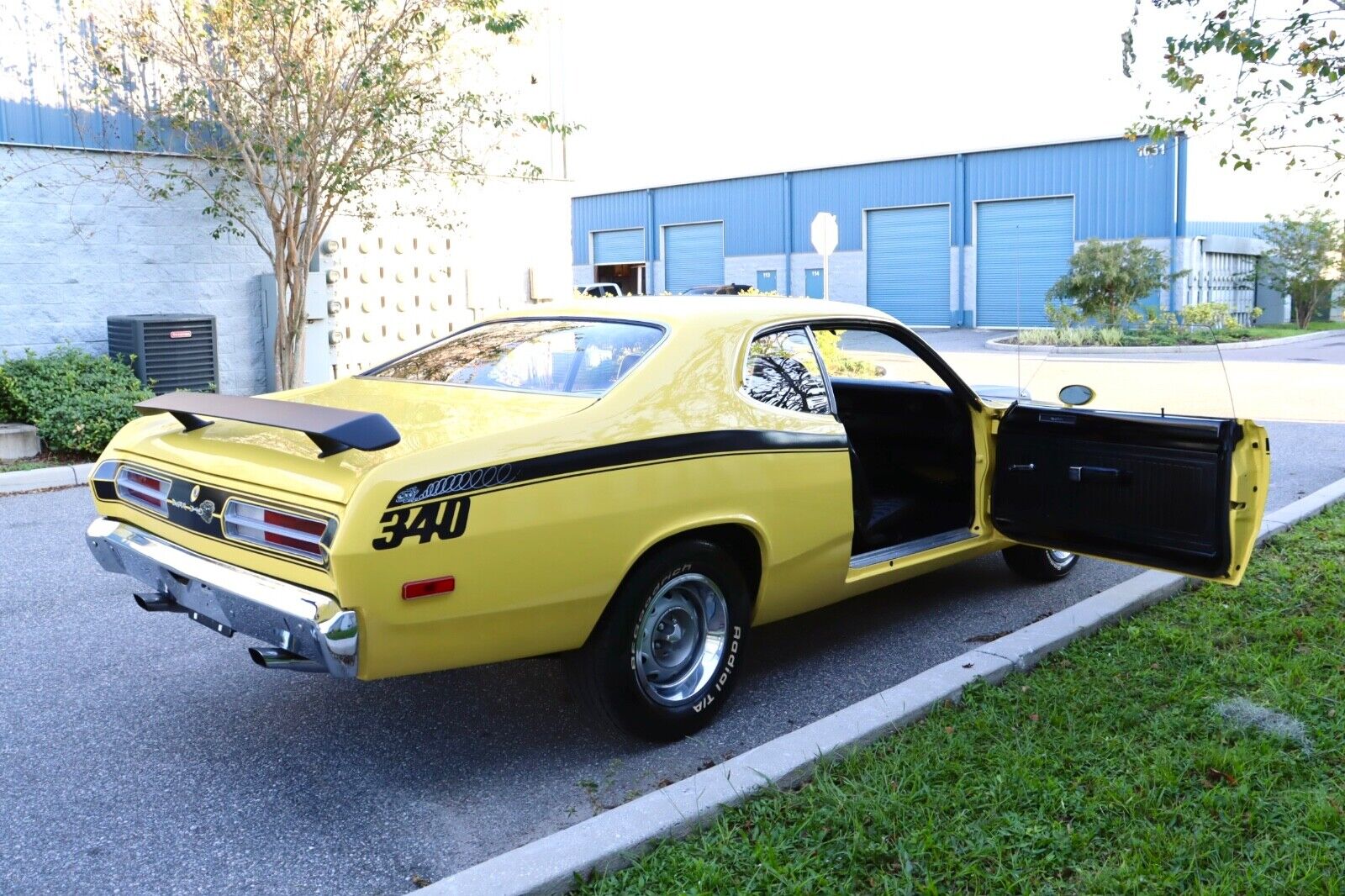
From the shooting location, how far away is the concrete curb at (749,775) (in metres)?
2.92

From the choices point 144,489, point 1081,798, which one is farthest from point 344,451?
point 1081,798

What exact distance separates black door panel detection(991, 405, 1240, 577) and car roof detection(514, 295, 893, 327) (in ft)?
2.85

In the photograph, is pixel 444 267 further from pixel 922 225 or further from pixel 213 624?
pixel 922 225

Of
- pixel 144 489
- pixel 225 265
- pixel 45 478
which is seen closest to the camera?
pixel 144 489

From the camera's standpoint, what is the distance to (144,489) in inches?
155

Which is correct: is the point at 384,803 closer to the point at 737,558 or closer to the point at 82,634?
the point at 737,558

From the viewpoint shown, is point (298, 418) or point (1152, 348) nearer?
point (298, 418)

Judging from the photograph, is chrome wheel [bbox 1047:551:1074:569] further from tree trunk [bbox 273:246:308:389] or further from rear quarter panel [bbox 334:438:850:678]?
tree trunk [bbox 273:246:308:389]

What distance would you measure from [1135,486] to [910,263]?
1316 inches

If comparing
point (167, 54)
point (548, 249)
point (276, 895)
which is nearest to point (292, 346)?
point (167, 54)

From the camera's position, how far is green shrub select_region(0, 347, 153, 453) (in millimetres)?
9633

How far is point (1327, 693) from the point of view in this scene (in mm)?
4117

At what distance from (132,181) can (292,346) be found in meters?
2.24

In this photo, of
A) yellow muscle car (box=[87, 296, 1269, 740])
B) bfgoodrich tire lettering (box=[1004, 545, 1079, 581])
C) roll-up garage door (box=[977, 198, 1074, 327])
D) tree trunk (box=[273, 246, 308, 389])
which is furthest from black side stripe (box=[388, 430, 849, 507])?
roll-up garage door (box=[977, 198, 1074, 327])
